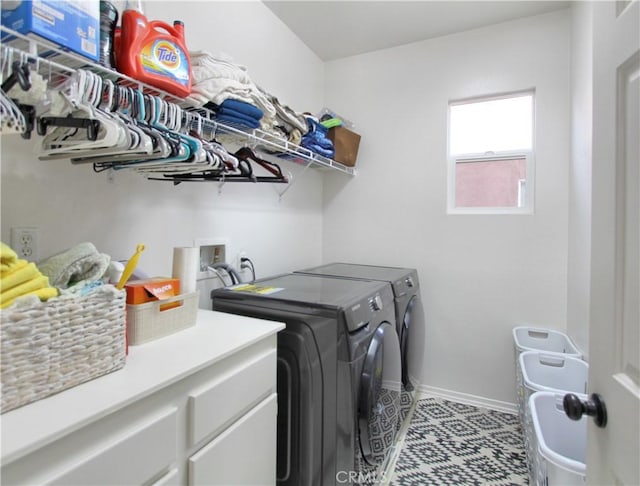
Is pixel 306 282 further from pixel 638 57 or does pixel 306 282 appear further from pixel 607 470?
pixel 638 57

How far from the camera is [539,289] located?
2326 millimetres

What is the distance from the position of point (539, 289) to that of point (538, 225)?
43 cm

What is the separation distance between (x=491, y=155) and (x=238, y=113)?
1905mm

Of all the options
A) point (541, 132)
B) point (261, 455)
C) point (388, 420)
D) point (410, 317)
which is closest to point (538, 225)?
point (541, 132)

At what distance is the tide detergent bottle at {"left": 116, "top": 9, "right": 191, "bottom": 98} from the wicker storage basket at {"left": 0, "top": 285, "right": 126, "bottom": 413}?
664 millimetres

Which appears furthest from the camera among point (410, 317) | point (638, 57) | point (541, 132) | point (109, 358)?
point (541, 132)

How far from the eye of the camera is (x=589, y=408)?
2.54 ft

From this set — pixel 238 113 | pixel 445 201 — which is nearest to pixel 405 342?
pixel 445 201

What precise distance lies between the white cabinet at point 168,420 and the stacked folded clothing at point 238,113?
81 centimetres

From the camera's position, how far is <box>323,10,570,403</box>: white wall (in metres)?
2.28

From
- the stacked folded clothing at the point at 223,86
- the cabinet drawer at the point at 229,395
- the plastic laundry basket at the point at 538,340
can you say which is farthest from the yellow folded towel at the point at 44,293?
the plastic laundry basket at the point at 538,340

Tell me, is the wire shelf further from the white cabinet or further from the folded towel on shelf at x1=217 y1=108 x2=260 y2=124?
the white cabinet

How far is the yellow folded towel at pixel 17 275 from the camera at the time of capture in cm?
69

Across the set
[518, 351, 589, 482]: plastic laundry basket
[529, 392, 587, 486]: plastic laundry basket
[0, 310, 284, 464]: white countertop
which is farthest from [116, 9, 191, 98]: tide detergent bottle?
[518, 351, 589, 482]: plastic laundry basket
